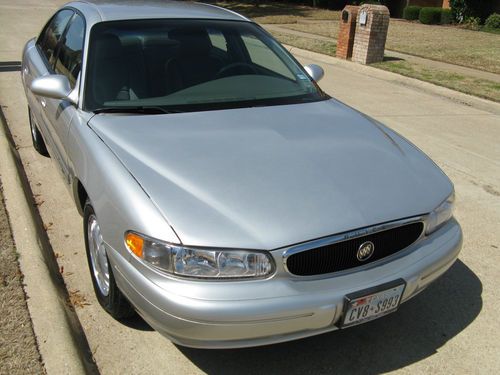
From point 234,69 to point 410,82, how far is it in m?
6.87

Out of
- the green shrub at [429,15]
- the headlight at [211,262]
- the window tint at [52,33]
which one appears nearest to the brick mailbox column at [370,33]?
the window tint at [52,33]

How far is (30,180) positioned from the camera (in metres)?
4.64

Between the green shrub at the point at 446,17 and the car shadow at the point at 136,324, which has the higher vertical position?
the car shadow at the point at 136,324

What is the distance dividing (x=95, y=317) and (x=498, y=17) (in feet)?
74.4

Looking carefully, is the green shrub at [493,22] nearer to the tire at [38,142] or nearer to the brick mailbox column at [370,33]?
the brick mailbox column at [370,33]

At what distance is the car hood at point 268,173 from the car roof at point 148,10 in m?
0.99

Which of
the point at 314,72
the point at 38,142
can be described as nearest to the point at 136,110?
the point at 314,72

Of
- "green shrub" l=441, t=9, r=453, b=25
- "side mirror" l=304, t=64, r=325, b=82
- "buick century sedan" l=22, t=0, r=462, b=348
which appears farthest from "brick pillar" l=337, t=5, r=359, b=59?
"green shrub" l=441, t=9, r=453, b=25

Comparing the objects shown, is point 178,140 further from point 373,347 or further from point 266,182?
point 373,347

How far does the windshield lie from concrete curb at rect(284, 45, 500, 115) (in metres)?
5.43

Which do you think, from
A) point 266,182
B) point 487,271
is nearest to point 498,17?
point 487,271

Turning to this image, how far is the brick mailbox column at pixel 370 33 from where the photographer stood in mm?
10789

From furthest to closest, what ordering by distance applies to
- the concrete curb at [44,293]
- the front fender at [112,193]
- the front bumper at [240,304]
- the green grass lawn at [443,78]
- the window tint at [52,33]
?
the green grass lawn at [443,78] < the window tint at [52,33] < the concrete curb at [44,293] < the front fender at [112,193] < the front bumper at [240,304]

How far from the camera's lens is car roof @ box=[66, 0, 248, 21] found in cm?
362
